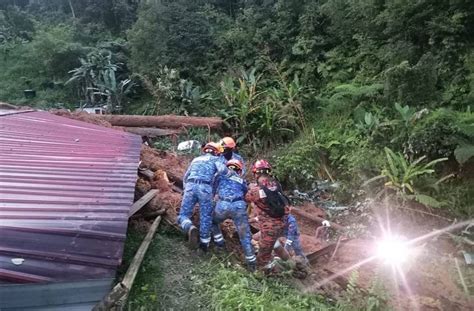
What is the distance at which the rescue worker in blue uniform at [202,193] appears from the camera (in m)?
Answer: 5.12

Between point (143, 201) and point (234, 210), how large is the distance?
128cm

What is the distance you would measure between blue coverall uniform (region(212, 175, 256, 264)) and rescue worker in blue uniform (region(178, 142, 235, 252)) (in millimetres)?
105

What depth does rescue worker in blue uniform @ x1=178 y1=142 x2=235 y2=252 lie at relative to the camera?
5125 mm

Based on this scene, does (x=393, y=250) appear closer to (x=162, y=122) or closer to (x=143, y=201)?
(x=143, y=201)

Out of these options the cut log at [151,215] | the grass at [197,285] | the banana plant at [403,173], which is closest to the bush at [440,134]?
the banana plant at [403,173]

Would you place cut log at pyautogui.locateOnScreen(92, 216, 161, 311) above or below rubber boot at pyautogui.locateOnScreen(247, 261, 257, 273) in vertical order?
above

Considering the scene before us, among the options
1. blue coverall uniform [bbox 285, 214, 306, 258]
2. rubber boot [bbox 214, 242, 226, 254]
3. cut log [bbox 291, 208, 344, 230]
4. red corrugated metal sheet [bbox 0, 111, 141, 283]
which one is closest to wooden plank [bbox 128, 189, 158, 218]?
red corrugated metal sheet [bbox 0, 111, 141, 283]

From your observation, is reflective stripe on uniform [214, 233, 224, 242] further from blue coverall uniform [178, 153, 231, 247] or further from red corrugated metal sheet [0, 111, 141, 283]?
red corrugated metal sheet [0, 111, 141, 283]

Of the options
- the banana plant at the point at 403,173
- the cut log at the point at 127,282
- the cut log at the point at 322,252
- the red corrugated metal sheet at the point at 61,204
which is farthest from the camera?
the banana plant at the point at 403,173

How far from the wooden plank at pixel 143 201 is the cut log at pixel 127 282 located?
0.96 ft

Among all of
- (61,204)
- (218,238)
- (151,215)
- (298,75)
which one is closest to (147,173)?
(151,215)

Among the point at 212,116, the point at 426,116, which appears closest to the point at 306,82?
the point at 212,116

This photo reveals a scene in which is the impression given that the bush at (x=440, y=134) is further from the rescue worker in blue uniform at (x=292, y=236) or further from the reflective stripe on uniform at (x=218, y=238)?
the reflective stripe on uniform at (x=218, y=238)

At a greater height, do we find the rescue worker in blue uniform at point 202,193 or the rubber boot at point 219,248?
the rescue worker in blue uniform at point 202,193
